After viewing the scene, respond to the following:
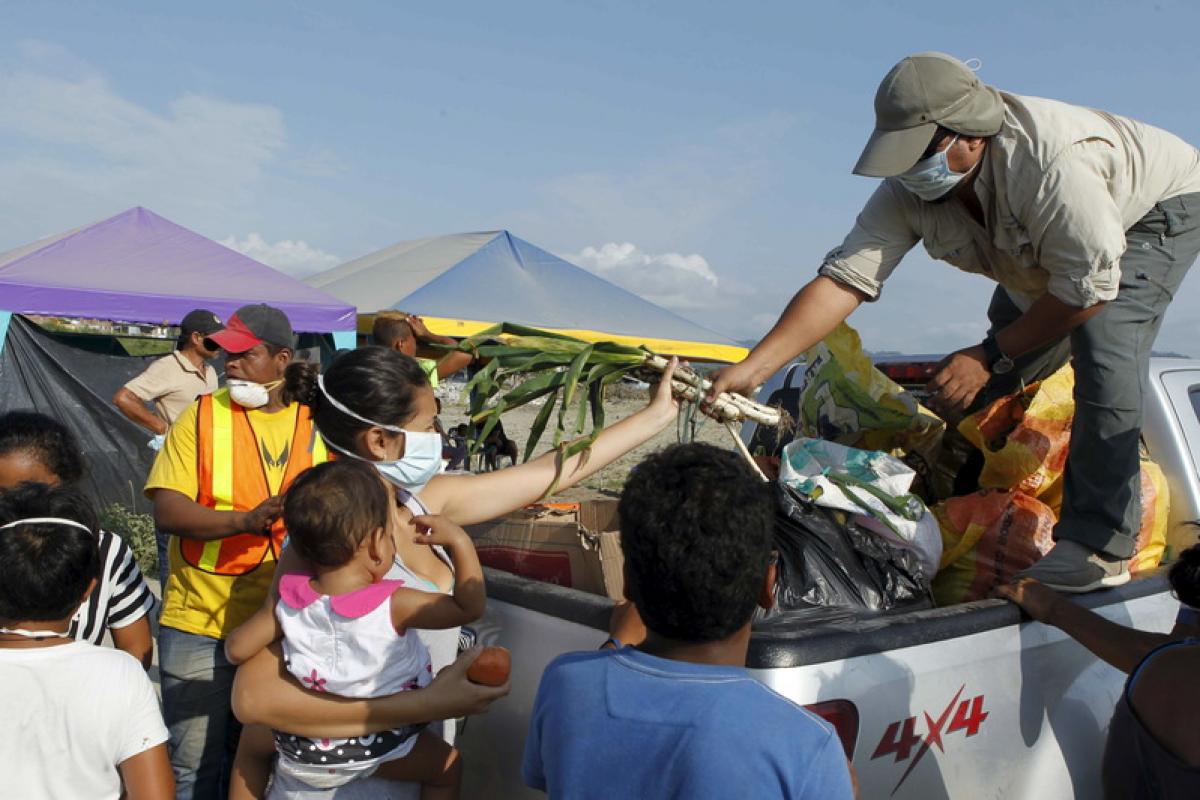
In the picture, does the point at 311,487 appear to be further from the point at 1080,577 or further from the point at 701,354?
the point at 701,354

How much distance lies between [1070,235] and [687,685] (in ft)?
6.74

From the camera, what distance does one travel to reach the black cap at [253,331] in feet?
10.6

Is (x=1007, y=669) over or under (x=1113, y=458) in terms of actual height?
under

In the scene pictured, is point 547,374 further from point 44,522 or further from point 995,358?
point 995,358

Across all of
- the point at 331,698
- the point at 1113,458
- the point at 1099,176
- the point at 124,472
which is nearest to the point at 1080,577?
the point at 1113,458

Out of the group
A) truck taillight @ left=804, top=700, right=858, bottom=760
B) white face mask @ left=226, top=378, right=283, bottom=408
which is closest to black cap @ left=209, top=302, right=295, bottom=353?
white face mask @ left=226, top=378, right=283, bottom=408

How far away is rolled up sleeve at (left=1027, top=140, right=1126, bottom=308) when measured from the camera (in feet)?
9.26

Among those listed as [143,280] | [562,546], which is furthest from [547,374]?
[143,280]

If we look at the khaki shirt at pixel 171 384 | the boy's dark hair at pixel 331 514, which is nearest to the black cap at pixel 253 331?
the boy's dark hair at pixel 331 514

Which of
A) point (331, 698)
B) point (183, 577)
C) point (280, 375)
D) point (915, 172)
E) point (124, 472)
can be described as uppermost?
point (915, 172)

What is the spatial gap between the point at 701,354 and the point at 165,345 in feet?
25.5

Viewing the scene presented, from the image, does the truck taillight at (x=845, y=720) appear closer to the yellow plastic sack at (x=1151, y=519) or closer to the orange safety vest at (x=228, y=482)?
the yellow plastic sack at (x=1151, y=519)

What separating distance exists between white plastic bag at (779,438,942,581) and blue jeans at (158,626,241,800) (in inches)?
71.8

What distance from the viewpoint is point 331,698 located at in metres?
2.18
